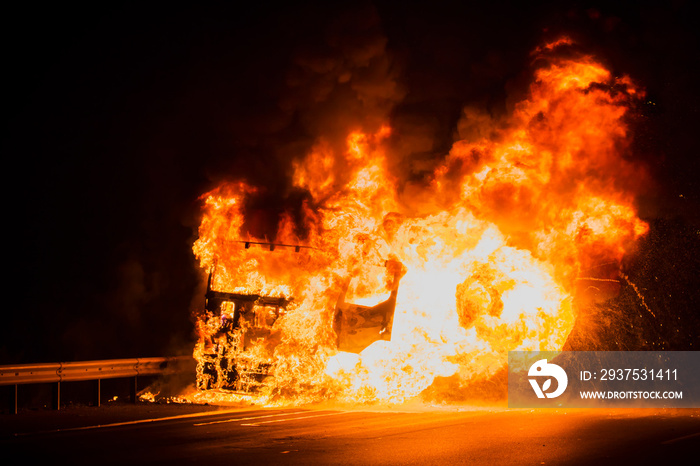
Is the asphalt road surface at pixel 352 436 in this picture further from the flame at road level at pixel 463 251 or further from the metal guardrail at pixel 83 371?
the flame at road level at pixel 463 251

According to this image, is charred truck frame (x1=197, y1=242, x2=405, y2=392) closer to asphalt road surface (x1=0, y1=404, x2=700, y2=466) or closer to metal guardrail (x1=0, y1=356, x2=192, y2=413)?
asphalt road surface (x1=0, y1=404, x2=700, y2=466)

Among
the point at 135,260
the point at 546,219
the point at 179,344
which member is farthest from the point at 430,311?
the point at 135,260

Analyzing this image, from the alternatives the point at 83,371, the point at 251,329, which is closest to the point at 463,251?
the point at 251,329

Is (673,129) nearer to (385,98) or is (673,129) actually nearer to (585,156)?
(585,156)

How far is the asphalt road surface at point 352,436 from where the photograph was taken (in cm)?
897

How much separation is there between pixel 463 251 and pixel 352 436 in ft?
21.0

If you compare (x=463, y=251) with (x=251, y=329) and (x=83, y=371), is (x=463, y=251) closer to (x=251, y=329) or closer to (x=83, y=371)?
(x=251, y=329)

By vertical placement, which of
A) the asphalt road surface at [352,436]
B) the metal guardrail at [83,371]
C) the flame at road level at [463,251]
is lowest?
the asphalt road surface at [352,436]

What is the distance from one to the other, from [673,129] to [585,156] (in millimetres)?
3170

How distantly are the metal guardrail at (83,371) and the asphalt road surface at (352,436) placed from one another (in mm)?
696

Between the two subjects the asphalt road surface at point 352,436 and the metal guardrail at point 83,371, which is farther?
the metal guardrail at point 83,371

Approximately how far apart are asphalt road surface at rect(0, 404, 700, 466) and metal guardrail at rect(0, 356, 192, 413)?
27.4 inches

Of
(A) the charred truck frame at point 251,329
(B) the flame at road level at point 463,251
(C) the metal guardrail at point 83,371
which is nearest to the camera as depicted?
(C) the metal guardrail at point 83,371

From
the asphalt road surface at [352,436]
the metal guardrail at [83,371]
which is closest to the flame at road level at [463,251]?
the asphalt road surface at [352,436]
